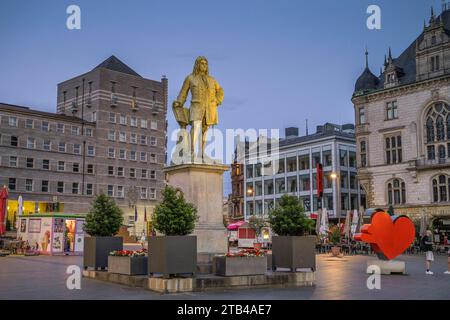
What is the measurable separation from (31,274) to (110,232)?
3.56 meters

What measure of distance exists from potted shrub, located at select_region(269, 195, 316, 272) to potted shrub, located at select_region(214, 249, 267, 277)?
1460 millimetres

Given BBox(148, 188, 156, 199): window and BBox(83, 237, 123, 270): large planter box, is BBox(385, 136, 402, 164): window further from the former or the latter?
BBox(83, 237, 123, 270): large planter box

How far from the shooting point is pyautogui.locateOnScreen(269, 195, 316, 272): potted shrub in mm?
16906

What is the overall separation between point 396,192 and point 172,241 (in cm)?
4958

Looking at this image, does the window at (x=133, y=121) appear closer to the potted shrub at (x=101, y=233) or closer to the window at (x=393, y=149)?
the window at (x=393, y=149)

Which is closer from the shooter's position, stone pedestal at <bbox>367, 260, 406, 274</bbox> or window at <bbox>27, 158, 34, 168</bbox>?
stone pedestal at <bbox>367, 260, 406, 274</bbox>

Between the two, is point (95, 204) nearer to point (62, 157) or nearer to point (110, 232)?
point (110, 232)

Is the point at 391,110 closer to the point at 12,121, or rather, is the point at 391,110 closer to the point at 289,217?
the point at 12,121

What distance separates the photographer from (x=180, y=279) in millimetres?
14273

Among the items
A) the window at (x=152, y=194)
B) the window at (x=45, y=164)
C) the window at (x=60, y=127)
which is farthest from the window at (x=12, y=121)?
the window at (x=152, y=194)

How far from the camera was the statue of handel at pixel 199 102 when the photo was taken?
1864 cm

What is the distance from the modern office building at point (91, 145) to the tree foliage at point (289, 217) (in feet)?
186

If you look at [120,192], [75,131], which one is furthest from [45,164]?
[120,192]

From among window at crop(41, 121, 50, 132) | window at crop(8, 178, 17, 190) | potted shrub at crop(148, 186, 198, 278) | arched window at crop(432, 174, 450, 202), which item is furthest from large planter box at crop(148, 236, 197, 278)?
window at crop(41, 121, 50, 132)
